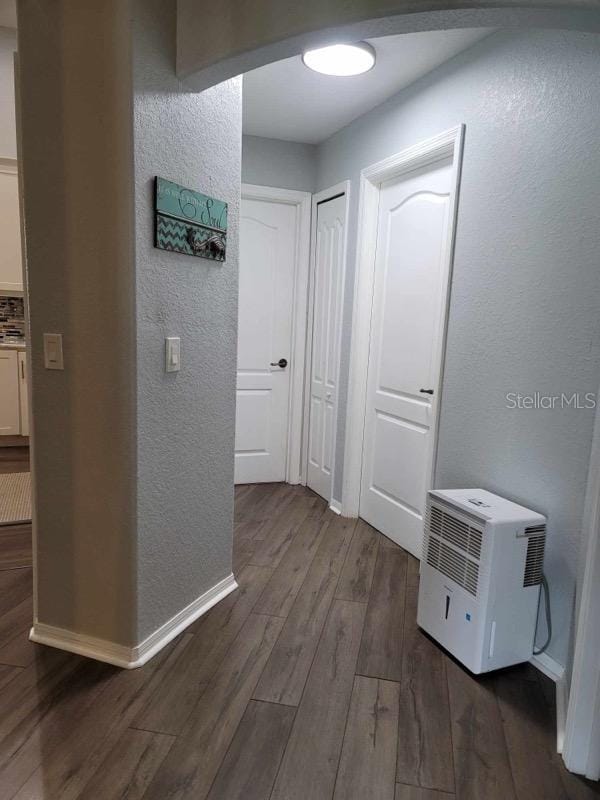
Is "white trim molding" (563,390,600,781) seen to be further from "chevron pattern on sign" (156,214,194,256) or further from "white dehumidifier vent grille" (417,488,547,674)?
"chevron pattern on sign" (156,214,194,256)

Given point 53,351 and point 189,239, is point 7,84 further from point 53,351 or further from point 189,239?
point 53,351

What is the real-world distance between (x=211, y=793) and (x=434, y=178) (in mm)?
2671

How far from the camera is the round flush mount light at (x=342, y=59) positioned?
2383 mm

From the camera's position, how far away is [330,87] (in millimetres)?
2846

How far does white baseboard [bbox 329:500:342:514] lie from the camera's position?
3562 millimetres

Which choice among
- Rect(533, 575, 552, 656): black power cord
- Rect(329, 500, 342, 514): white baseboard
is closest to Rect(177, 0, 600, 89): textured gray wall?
Rect(533, 575, 552, 656): black power cord

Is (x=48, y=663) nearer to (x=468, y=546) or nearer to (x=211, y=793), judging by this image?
(x=211, y=793)

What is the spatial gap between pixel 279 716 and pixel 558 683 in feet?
3.25

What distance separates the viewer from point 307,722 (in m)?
1.70

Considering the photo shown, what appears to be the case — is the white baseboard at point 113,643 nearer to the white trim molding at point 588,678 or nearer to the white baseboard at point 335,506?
the white trim molding at point 588,678

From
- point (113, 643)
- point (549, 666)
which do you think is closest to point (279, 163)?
point (113, 643)

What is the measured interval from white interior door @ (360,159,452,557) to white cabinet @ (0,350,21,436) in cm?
298

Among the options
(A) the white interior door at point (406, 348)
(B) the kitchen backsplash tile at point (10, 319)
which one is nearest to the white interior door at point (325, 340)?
(A) the white interior door at point (406, 348)

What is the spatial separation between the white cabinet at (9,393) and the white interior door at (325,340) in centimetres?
247
